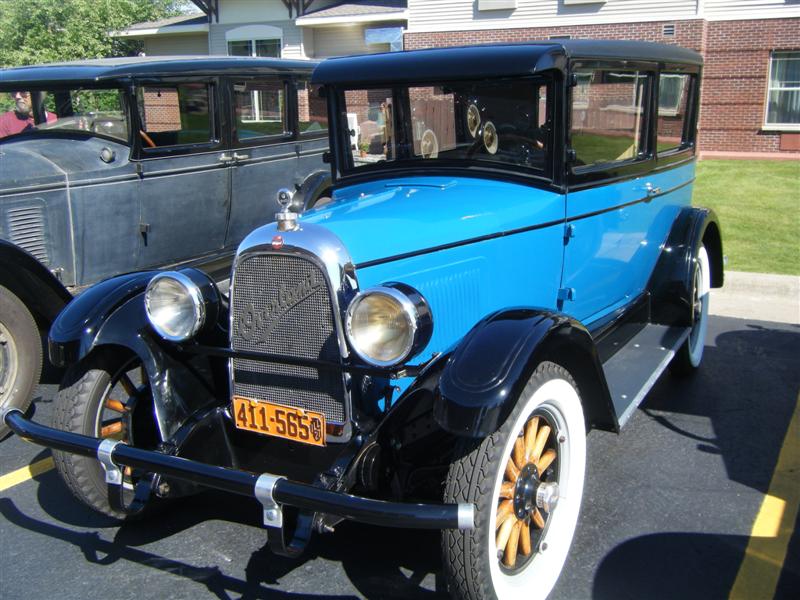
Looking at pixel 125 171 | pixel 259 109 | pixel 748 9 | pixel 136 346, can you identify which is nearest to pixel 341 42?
pixel 748 9

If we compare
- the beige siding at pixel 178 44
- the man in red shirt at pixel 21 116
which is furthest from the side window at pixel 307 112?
the beige siding at pixel 178 44

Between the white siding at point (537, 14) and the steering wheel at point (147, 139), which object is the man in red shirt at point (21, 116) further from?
the white siding at point (537, 14)

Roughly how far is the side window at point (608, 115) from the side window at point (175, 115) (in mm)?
3291

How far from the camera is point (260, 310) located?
9.08ft

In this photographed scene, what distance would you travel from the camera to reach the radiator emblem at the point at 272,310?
265 cm

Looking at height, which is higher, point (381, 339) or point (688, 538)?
point (381, 339)

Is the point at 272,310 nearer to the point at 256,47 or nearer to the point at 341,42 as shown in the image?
the point at 341,42

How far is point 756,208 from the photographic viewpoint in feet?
31.9

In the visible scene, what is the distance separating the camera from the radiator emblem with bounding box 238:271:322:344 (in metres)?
2.65

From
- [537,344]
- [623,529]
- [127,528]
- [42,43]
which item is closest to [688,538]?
[623,529]

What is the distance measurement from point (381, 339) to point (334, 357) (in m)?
0.24

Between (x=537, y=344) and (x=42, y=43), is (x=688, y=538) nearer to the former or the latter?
(x=537, y=344)

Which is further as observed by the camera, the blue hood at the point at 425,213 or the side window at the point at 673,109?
the side window at the point at 673,109

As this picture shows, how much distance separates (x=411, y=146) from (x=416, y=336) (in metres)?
1.56
